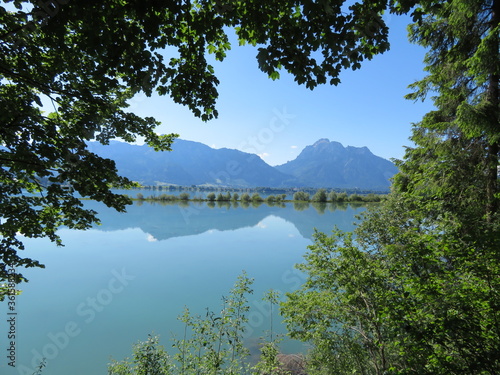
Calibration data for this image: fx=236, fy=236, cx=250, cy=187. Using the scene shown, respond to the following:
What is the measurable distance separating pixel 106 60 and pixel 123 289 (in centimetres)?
1841

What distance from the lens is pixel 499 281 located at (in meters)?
3.20

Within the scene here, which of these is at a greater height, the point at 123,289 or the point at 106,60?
the point at 106,60

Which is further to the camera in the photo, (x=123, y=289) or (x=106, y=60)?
(x=123, y=289)

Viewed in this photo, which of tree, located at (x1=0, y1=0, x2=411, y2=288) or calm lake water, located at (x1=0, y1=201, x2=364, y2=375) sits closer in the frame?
tree, located at (x1=0, y1=0, x2=411, y2=288)

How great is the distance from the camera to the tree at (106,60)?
8.75ft

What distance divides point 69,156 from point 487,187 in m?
9.61

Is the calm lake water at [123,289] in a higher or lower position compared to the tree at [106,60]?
lower

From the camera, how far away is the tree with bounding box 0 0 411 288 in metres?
2.67

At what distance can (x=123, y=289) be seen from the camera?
17109 mm

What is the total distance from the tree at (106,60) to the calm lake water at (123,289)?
9.38 metres

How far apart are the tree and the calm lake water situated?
938cm

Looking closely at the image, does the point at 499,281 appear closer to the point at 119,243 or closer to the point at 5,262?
the point at 5,262

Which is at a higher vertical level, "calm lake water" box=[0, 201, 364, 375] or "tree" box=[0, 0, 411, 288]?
"tree" box=[0, 0, 411, 288]

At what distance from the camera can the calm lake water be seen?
34.7ft
